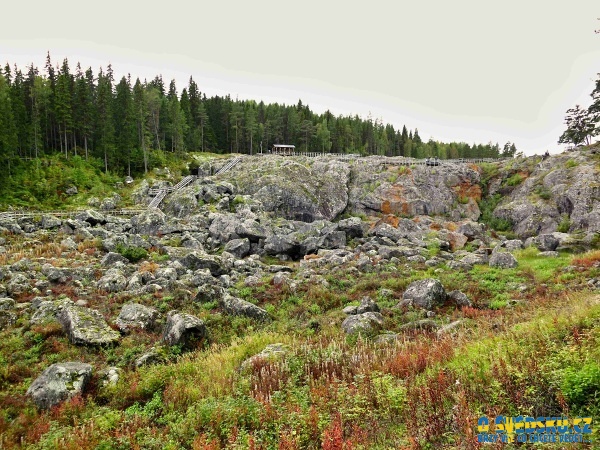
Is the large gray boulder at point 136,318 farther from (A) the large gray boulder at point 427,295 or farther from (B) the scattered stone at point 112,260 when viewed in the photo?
(A) the large gray boulder at point 427,295

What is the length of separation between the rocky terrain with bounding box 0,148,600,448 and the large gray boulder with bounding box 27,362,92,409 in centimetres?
4

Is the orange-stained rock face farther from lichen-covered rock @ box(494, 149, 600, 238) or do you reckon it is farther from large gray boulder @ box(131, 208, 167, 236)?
large gray boulder @ box(131, 208, 167, 236)

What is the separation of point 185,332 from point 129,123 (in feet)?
246

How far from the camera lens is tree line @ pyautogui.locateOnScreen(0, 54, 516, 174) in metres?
67.6

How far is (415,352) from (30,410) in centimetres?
1065

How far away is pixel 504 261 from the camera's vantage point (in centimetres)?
2461

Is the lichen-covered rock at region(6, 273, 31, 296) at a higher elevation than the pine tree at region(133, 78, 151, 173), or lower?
lower

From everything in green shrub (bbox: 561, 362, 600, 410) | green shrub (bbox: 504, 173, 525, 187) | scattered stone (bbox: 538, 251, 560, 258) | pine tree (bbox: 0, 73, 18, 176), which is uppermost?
pine tree (bbox: 0, 73, 18, 176)

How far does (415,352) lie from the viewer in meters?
9.38

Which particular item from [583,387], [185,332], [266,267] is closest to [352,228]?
[266,267]

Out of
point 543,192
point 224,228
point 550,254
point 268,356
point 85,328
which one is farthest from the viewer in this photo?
point 543,192

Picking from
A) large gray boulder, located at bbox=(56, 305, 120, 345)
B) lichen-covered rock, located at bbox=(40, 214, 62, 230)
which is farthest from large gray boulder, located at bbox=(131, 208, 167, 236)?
large gray boulder, located at bbox=(56, 305, 120, 345)

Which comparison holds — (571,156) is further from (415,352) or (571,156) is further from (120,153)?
(120,153)

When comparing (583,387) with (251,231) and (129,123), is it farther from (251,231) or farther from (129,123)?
(129,123)
